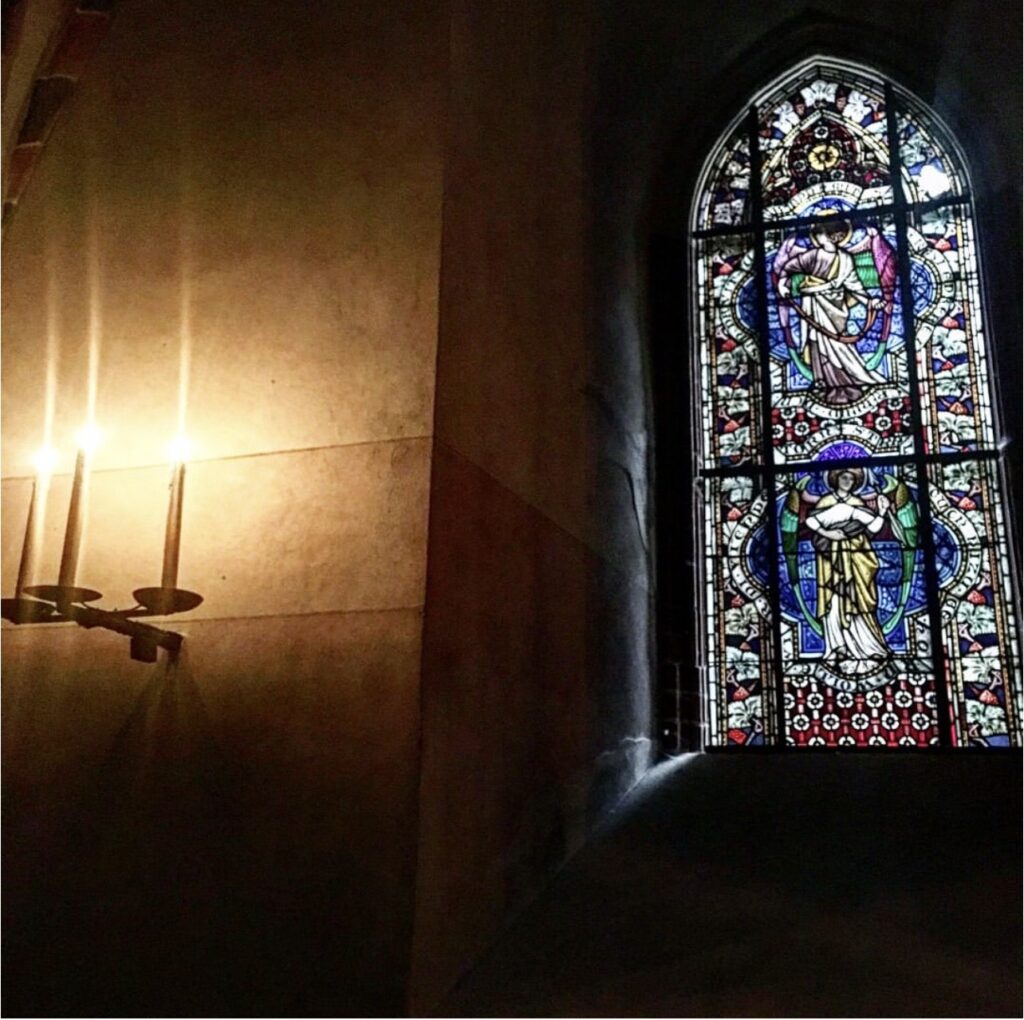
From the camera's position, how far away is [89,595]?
6.99ft

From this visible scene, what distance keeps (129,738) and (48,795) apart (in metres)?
0.23

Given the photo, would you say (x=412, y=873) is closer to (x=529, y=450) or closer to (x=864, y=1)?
(x=529, y=450)

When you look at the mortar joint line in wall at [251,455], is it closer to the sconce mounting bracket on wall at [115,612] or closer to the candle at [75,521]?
the candle at [75,521]

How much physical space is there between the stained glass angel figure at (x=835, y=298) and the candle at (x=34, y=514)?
255 cm

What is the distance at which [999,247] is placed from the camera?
Answer: 3635 mm

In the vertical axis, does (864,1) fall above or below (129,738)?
above

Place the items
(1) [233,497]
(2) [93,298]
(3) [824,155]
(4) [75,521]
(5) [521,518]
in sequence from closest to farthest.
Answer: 1. (4) [75,521]
2. (1) [233,497]
3. (5) [521,518]
4. (2) [93,298]
5. (3) [824,155]

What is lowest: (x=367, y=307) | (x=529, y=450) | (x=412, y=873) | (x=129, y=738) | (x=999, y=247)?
(x=412, y=873)

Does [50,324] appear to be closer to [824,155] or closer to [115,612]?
[115,612]

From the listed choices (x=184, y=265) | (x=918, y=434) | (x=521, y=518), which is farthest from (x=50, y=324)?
(x=918, y=434)

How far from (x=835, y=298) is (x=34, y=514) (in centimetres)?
283

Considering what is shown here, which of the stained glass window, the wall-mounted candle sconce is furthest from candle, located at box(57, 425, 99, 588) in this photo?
the stained glass window

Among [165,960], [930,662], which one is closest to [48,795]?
[165,960]

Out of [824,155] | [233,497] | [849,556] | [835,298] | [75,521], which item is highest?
[824,155]
